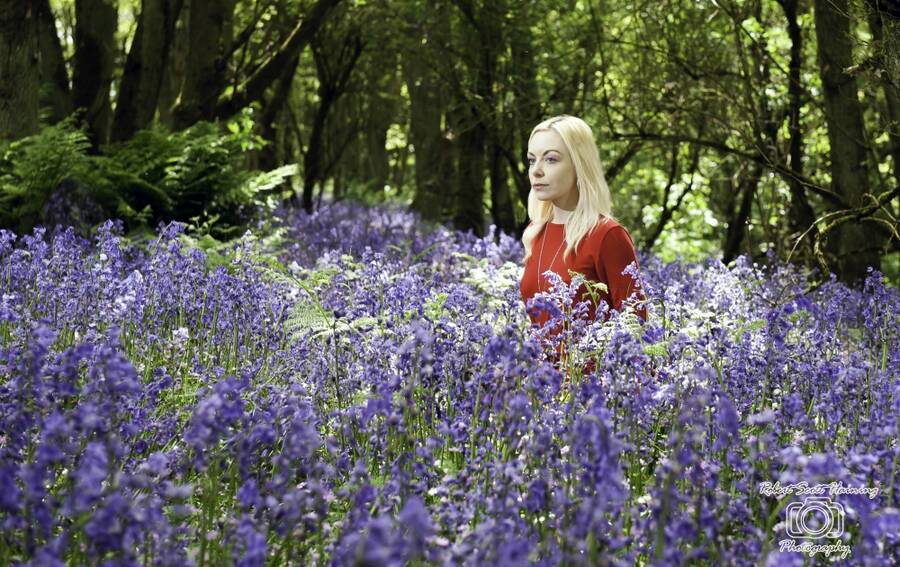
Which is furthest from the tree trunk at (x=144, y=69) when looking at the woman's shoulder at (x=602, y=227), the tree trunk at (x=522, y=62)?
the woman's shoulder at (x=602, y=227)

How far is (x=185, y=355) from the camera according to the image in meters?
4.05

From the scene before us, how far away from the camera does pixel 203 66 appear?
970 centimetres

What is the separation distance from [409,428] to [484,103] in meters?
8.28

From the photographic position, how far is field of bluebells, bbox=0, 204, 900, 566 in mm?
2107

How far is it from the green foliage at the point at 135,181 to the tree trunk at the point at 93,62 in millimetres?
1461

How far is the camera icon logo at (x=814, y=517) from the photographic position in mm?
2529

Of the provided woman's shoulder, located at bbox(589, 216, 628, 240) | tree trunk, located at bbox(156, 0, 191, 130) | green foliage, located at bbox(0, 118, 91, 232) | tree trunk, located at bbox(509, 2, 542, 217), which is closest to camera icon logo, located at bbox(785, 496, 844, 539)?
woman's shoulder, located at bbox(589, 216, 628, 240)

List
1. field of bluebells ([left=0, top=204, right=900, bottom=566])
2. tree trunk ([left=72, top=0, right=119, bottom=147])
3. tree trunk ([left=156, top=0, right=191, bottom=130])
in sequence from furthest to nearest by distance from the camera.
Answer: tree trunk ([left=156, top=0, right=191, bottom=130]) < tree trunk ([left=72, top=0, right=119, bottom=147]) < field of bluebells ([left=0, top=204, right=900, bottom=566])

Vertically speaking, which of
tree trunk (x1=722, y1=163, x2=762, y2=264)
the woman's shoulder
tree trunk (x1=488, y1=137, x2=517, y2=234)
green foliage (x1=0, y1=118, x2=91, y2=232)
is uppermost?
tree trunk (x1=488, y1=137, x2=517, y2=234)

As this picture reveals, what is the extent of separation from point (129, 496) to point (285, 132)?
24.3 meters

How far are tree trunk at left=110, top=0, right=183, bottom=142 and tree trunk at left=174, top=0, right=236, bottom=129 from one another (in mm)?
266

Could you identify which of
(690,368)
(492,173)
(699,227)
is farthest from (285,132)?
(690,368)

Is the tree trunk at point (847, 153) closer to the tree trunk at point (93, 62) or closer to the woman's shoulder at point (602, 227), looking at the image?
the woman's shoulder at point (602, 227)

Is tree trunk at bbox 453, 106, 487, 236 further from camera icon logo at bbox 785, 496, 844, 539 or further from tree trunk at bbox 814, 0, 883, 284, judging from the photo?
camera icon logo at bbox 785, 496, 844, 539
